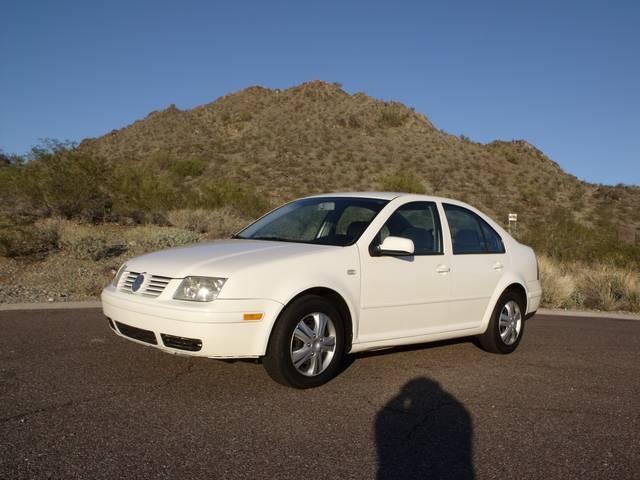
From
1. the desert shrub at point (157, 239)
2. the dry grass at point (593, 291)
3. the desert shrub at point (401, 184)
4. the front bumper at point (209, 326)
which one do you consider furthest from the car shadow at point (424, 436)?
the desert shrub at point (401, 184)

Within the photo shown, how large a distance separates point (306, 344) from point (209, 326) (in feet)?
2.72

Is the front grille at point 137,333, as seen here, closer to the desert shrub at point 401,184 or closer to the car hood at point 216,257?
the car hood at point 216,257

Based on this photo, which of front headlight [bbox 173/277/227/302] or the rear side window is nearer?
front headlight [bbox 173/277/227/302]

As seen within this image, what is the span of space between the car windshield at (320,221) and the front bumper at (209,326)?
3.82ft

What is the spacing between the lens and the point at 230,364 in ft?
19.4

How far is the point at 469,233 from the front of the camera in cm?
690

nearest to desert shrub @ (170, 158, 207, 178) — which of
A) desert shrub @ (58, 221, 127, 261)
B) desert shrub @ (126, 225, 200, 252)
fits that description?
desert shrub @ (126, 225, 200, 252)

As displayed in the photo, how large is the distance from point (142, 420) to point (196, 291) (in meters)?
1.02

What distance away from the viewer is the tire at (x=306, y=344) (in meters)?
4.95

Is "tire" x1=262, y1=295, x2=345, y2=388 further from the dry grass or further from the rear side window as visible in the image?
the dry grass

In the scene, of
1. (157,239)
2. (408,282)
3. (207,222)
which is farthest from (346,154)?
(408,282)

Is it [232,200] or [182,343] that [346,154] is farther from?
[182,343]

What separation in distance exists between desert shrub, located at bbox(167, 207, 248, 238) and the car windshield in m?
12.0

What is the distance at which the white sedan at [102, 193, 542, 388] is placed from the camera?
15.9 ft
